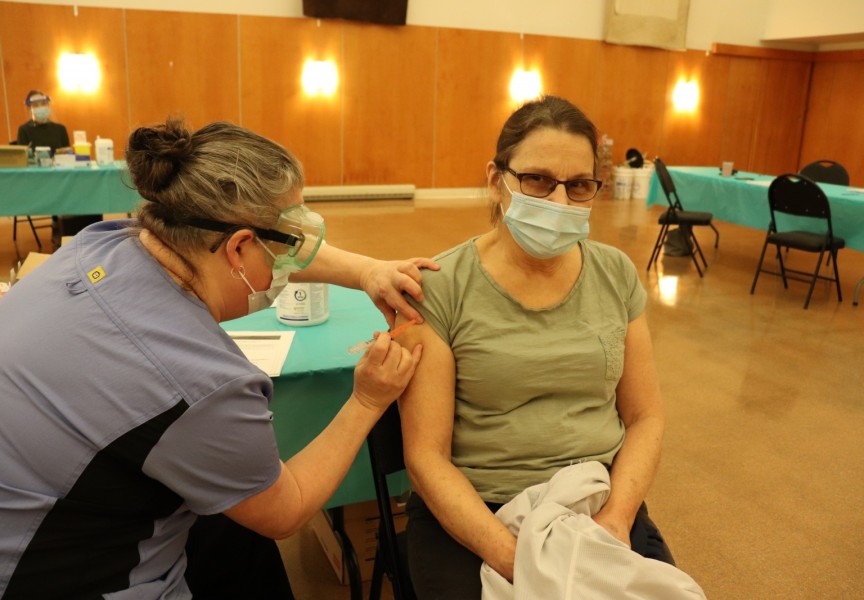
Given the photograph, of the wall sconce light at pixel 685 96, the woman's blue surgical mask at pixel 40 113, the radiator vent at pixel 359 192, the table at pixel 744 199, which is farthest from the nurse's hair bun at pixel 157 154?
the wall sconce light at pixel 685 96

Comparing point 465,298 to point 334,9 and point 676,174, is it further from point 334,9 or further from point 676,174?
point 334,9

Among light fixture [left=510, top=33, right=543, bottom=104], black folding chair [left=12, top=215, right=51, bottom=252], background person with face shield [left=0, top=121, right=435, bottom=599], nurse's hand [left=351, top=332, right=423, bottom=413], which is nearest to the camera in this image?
background person with face shield [left=0, top=121, right=435, bottom=599]

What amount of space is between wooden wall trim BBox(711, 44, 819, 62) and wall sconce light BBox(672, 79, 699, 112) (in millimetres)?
710

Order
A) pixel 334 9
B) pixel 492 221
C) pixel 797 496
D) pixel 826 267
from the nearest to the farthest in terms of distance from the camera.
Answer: pixel 492 221, pixel 797 496, pixel 826 267, pixel 334 9

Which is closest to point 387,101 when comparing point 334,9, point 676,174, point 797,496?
point 334,9

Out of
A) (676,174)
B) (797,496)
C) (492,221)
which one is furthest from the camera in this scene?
(676,174)

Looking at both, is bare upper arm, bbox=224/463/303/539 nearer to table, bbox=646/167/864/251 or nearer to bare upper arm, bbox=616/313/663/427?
bare upper arm, bbox=616/313/663/427

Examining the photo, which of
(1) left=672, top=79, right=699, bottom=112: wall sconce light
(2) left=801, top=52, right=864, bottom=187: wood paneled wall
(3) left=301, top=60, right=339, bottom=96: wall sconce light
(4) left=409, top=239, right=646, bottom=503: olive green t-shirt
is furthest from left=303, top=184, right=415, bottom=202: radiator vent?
(4) left=409, top=239, right=646, bottom=503: olive green t-shirt

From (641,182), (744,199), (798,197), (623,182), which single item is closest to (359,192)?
(623,182)

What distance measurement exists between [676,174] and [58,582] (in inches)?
278

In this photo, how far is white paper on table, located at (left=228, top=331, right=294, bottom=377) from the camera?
1.69m

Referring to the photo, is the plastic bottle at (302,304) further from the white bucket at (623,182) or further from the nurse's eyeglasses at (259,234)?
the white bucket at (623,182)

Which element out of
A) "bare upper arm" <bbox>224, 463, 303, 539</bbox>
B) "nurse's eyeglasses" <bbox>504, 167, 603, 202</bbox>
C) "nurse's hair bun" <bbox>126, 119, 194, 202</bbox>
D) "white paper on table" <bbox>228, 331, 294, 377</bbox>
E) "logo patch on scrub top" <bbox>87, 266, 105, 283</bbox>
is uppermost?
"nurse's hair bun" <bbox>126, 119, 194, 202</bbox>

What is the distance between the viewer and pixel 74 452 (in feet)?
3.20
